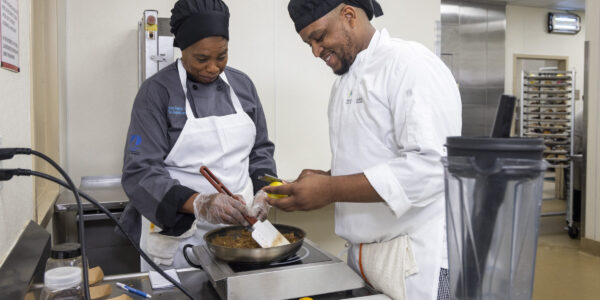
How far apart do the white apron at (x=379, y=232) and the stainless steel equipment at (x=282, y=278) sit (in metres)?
0.10

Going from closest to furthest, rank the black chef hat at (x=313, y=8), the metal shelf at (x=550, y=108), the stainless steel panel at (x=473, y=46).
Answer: the black chef hat at (x=313, y=8) → the metal shelf at (x=550, y=108) → the stainless steel panel at (x=473, y=46)

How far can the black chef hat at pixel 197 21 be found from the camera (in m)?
1.53

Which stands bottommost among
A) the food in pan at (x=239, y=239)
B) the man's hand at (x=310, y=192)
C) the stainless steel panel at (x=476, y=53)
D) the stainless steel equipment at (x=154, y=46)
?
the food in pan at (x=239, y=239)

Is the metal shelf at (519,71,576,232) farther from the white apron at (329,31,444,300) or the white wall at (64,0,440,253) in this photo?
the white apron at (329,31,444,300)

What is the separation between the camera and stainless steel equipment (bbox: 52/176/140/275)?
7.73ft

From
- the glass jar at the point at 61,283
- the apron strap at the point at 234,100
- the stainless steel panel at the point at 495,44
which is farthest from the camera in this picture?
the stainless steel panel at the point at 495,44

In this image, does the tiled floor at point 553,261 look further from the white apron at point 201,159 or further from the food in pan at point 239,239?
the food in pan at point 239,239

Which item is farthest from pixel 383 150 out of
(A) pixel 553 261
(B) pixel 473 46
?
(B) pixel 473 46

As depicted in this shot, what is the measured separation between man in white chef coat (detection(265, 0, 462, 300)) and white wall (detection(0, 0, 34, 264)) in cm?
64

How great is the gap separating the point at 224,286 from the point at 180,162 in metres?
0.70

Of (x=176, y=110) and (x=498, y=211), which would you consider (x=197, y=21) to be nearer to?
(x=176, y=110)

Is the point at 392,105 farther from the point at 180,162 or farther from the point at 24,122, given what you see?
the point at 24,122

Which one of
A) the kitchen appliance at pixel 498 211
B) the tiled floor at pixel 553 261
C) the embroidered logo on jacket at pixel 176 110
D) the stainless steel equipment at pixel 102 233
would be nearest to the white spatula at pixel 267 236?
the embroidered logo on jacket at pixel 176 110

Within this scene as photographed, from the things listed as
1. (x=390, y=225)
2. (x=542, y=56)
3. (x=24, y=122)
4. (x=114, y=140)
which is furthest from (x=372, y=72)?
(x=542, y=56)
